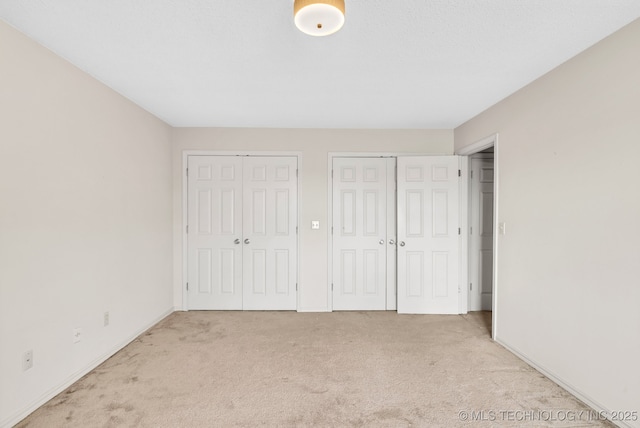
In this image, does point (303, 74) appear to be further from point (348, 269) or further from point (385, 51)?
point (348, 269)

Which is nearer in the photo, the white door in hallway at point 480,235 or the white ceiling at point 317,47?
the white ceiling at point 317,47

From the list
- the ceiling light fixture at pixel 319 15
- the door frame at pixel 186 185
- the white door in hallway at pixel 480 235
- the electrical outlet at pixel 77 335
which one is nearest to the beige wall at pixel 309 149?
the door frame at pixel 186 185

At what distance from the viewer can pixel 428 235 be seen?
12.3 feet

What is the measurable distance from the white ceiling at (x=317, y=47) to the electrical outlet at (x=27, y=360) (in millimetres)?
2027

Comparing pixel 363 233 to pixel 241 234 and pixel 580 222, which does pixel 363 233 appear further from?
pixel 580 222

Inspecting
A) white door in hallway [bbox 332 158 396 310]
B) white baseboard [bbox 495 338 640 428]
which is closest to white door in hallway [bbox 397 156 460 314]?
white door in hallway [bbox 332 158 396 310]

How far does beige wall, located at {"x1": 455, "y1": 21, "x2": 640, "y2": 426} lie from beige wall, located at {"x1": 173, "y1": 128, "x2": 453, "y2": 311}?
1.60m

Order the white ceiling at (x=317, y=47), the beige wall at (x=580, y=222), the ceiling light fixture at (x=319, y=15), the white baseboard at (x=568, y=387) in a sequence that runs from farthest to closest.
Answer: the white baseboard at (x=568, y=387) → the beige wall at (x=580, y=222) → the white ceiling at (x=317, y=47) → the ceiling light fixture at (x=319, y=15)

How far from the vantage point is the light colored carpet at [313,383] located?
6.12 ft

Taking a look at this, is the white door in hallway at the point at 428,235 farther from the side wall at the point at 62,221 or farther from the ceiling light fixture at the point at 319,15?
the side wall at the point at 62,221

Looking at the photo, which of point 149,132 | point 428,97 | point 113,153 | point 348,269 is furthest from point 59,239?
point 428,97

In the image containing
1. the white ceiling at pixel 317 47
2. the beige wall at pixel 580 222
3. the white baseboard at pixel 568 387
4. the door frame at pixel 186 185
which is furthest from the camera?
the door frame at pixel 186 185

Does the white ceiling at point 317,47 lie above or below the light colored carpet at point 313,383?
above

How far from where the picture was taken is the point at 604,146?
186 cm
